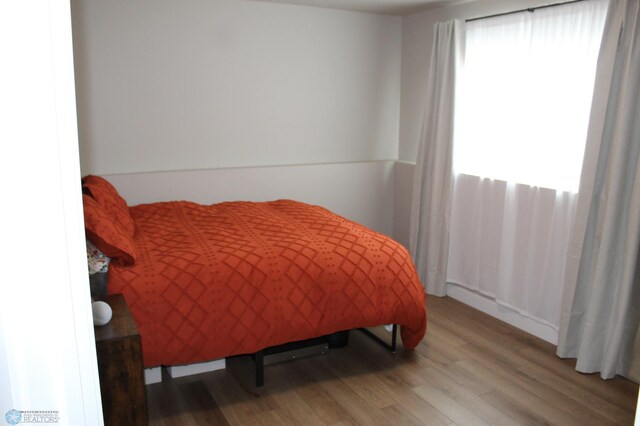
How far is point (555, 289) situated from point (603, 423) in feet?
3.29

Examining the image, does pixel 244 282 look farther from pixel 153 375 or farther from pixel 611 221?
pixel 611 221

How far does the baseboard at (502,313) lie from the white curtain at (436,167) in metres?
0.14

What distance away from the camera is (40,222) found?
0.71m

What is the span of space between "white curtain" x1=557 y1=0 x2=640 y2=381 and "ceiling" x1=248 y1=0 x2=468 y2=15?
5.13ft

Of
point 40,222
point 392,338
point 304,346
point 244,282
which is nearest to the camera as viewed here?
point 40,222

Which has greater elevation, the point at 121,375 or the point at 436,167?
the point at 436,167

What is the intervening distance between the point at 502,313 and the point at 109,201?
9.21 ft

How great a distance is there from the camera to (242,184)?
14.3 ft

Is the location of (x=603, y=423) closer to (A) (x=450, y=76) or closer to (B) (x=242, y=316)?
(B) (x=242, y=316)

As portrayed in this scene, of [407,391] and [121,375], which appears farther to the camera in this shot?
[407,391]

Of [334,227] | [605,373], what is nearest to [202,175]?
[334,227]

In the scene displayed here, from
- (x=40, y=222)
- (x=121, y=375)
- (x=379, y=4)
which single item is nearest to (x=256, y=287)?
(x=121, y=375)

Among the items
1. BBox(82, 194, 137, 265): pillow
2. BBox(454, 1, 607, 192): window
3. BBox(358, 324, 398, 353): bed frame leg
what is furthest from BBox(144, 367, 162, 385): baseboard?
BBox(454, 1, 607, 192): window

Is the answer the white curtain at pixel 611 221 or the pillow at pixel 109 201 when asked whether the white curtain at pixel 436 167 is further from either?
the pillow at pixel 109 201
